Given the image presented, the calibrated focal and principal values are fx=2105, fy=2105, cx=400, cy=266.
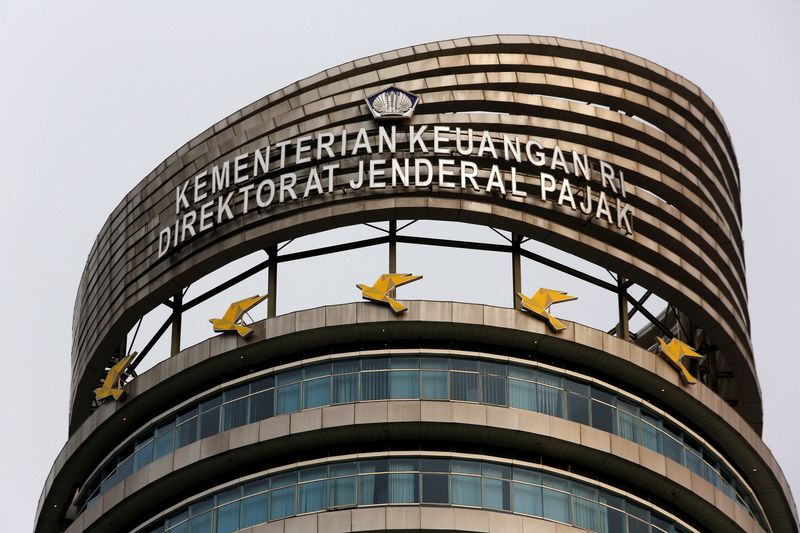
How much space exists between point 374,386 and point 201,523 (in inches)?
433

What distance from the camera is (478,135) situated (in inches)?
4392

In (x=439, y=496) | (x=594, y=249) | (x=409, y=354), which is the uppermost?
(x=594, y=249)

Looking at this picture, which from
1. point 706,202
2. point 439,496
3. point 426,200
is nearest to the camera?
point 439,496

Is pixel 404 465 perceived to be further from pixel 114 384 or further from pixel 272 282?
pixel 114 384

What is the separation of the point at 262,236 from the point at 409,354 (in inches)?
413

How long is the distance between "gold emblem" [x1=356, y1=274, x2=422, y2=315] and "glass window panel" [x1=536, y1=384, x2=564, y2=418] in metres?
8.06

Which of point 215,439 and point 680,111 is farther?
point 680,111

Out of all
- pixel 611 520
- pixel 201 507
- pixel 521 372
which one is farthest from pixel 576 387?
pixel 201 507

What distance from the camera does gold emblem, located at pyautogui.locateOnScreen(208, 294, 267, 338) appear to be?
352 feet

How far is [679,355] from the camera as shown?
364ft

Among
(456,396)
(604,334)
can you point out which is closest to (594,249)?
(604,334)

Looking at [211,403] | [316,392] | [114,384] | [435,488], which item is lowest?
[435,488]

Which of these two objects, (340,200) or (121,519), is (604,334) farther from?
(121,519)

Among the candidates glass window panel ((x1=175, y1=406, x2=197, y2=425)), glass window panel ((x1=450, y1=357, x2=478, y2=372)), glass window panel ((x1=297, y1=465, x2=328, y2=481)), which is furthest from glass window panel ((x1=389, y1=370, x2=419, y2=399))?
glass window panel ((x1=175, y1=406, x2=197, y2=425))
